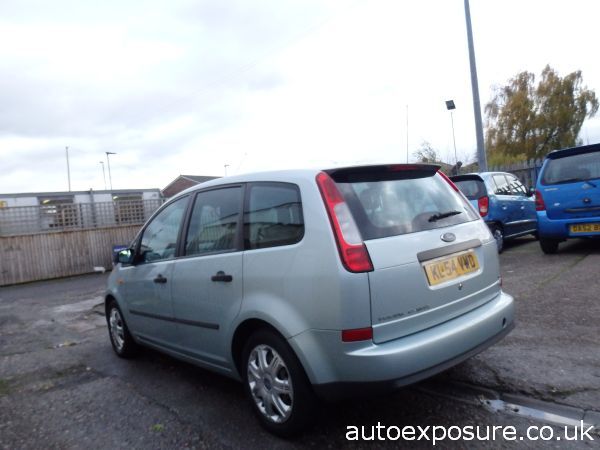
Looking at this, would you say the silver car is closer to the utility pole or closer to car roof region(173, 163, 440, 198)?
car roof region(173, 163, 440, 198)

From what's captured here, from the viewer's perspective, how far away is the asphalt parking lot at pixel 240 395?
9.86ft

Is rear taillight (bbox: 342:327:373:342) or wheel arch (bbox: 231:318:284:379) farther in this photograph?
wheel arch (bbox: 231:318:284:379)

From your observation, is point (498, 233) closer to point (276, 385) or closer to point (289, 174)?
point (289, 174)

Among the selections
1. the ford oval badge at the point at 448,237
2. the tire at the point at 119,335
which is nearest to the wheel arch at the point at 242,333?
the ford oval badge at the point at 448,237

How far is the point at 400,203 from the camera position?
3.00 metres

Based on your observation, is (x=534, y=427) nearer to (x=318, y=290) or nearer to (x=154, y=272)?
(x=318, y=290)

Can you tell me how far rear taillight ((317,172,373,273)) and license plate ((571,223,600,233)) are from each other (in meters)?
6.29

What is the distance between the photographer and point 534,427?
2.79m

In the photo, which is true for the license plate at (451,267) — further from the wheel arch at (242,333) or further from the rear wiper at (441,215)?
the wheel arch at (242,333)

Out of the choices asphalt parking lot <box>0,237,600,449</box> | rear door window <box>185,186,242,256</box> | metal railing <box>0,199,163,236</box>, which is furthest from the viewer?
metal railing <box>0,199,163,236</box>

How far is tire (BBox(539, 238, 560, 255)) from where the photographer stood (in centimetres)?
814

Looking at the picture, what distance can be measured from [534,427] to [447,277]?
3.30ft

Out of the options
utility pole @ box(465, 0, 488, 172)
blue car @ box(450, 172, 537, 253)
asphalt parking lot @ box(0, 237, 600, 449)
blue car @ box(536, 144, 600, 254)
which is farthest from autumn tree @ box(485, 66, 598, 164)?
asphalt parking lot @ box(0, 237, 600, 449)

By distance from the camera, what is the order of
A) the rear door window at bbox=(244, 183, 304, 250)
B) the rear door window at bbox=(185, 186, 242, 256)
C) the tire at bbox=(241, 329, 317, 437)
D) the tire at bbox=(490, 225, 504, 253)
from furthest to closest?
the tire at bbox=(490, 225, 504, 253) < the rear door window at bbox=(185, 186, 242, 256) < the rear door window at bbox=(244, 183, 304, 250) < the tire at bbox=(241, 329, 317, 437)
